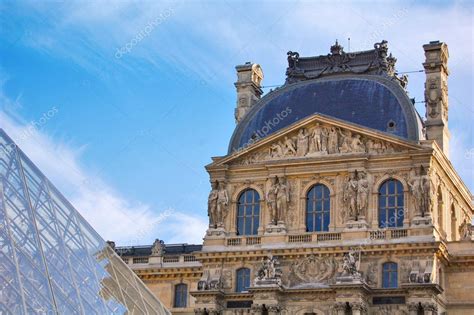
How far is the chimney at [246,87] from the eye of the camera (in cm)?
5319

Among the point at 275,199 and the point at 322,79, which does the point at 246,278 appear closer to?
the point at 275,199

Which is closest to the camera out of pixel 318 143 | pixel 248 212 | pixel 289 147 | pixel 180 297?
pixel 318 143

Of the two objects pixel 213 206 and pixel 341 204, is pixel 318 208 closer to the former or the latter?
pixel 341 204

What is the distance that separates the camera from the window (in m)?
52.0

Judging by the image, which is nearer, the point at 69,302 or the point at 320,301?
the point at 69,302

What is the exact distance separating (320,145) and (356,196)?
325cm

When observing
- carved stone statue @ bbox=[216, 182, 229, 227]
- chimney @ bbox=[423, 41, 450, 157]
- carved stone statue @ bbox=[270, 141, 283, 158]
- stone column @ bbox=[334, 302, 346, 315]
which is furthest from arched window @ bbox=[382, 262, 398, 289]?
carved stone statue @ bbox=[216, 182, 229, 227]

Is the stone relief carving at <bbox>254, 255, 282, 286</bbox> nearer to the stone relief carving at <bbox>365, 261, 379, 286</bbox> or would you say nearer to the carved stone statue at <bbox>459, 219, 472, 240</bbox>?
the stone relief carving at <bbox>365, 261, 379, 286</bbox>

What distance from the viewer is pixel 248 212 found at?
159 feet

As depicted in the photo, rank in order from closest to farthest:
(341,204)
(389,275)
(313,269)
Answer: (389,275)
(313,269)
(341,204)

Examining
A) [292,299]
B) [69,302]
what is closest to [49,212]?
[69,302]

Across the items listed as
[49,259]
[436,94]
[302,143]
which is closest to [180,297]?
[302,143]

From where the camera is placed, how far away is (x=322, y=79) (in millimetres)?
50969

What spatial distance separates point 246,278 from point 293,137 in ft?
23.7
